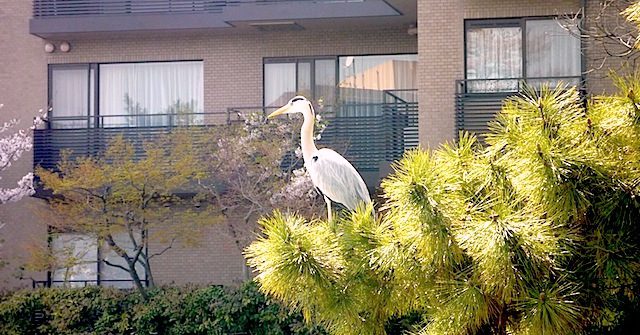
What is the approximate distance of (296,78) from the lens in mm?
24984

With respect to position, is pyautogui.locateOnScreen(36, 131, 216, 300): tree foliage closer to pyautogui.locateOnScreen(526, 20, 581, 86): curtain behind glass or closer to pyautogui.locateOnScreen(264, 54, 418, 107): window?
pyautogui.locateOnScreen(264, 54, 418, 107): window

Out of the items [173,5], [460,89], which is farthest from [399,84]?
[173,5]

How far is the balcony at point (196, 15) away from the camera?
76.7 feet

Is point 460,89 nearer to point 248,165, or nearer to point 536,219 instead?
point 248,165

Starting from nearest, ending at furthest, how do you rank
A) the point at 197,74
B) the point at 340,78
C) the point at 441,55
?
the point at 441,55, the point at 340,78, the point at 197,74

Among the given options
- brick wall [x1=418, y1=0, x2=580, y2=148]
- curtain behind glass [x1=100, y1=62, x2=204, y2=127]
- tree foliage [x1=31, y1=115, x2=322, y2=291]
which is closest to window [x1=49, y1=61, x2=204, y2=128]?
curtain behind glass [x1=100, y1=62, x2=204, y2=127]

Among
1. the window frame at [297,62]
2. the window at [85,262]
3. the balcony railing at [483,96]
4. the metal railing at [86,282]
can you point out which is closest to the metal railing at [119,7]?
the window frame at [297,62]

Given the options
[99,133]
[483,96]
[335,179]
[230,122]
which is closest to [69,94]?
[99,133]

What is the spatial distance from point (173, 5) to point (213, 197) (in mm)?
4629

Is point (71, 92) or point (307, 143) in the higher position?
point (71, 92)

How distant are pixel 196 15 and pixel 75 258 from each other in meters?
5.92

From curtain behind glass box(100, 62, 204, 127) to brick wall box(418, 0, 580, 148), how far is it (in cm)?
626

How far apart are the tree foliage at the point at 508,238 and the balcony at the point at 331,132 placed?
1300 cm

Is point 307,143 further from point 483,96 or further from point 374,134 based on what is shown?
point 374,134
